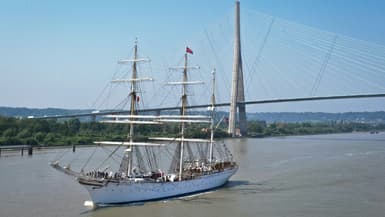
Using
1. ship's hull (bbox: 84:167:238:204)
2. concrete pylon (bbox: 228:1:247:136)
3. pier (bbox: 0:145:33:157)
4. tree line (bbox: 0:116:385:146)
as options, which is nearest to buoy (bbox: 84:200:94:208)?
ship's hull (bbox: 84:167:238:204)

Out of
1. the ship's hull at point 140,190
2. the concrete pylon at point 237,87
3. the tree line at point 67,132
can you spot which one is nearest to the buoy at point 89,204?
the ship's hull at point 140,190

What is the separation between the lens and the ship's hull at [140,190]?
61.4ft

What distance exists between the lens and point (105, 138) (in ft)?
159

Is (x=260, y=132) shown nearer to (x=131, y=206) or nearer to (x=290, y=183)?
(x=290, y=183)

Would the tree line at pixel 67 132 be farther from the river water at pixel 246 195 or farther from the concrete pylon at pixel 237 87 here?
the river water at pixel 246 195

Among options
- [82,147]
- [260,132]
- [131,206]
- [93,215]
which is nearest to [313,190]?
[131,206]

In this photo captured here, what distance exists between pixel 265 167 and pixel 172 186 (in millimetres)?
12678

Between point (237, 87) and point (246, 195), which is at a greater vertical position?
point (237, 87)

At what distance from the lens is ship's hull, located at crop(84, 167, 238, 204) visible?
18719 mm

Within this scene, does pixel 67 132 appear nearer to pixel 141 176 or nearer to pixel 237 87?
pixel 237 87

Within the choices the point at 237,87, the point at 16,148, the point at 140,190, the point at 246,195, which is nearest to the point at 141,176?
the point at 140,190

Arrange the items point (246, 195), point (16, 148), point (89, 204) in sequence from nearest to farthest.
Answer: point (89, 204), point (246, 195), point (16, 148)

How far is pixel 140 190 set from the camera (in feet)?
64.0

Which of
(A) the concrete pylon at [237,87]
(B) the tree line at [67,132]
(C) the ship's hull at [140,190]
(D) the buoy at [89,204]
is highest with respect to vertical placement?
(A) the concrete pylon at [237,87]
